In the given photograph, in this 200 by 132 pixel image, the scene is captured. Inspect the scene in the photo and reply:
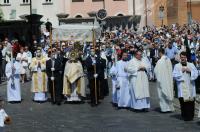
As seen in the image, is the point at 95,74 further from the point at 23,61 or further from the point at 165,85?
the point at 23,61

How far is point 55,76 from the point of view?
2458cm

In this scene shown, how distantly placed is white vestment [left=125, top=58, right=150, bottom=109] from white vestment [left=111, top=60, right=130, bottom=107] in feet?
2.25

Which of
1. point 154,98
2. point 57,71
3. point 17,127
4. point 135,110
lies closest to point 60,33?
point 57,71

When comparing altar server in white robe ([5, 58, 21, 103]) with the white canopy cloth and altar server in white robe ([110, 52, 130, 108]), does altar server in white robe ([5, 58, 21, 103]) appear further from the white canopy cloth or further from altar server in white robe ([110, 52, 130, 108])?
altar server in white robe ([110, 52, 130, 108])

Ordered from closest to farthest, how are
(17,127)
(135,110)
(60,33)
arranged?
(17,127)
(135,110)
(60,33)

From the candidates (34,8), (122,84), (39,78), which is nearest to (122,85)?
(122,84)

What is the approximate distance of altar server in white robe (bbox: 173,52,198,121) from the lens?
62.6 ft

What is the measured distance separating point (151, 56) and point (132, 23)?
4114 cm

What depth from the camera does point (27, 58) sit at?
3338 centimetres

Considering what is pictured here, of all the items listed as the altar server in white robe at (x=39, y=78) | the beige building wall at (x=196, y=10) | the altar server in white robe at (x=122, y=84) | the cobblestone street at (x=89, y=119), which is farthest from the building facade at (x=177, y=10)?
the altar server in white robe at (x=122, y=84)

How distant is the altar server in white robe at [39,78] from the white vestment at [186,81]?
283 inches

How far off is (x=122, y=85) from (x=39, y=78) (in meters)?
4.11

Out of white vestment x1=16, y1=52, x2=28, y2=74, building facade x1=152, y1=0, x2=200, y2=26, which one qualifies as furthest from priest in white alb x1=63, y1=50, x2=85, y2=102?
building facade x1=152, y1=0, x2=200, y2=26

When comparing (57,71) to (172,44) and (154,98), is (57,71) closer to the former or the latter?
(154,98)
